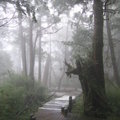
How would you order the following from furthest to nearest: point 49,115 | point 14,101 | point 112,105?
point 49,115
point 112,105
point 14,101

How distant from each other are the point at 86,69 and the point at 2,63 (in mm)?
23789

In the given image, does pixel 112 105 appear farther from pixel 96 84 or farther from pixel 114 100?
pixel 96 84

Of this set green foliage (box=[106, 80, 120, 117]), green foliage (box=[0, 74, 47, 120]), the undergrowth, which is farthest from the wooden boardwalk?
green foliage (box=[106, 80, 120, 117])

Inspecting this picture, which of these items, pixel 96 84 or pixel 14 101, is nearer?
pixel 14 101

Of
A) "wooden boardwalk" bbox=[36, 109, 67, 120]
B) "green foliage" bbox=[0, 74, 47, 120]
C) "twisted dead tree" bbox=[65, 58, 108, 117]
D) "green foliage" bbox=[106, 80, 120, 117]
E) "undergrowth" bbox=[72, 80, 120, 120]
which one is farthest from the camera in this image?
"twisted dead tree" bbox=[65, 58, 108, 117]

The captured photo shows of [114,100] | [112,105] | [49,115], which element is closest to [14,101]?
[49,115]

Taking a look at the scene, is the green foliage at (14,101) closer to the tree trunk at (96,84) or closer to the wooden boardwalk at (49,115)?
the wooden boardwalk at (49,115)

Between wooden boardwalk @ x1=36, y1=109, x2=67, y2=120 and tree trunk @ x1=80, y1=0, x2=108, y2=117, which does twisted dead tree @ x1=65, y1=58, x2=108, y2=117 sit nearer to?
tree trunk @ x1=80, y1=0, x2=108, y2=117

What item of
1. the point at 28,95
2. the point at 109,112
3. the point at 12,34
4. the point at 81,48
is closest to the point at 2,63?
the point at 12,34

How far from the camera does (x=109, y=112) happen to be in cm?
995

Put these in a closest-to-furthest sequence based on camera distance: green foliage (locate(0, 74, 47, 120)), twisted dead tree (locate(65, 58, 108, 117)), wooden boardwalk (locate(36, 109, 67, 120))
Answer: green foliage (locate(0, 74, 47, 120))
wooden boardwalk (locate(36, 109, 67, 120))
twisted dead tree (locate(65, 58, 108, 117))

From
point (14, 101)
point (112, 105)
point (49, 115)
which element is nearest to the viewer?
point (14, 101)

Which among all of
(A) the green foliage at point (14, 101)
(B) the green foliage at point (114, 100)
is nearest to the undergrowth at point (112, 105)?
(B) the green foliage at point (114, 100)

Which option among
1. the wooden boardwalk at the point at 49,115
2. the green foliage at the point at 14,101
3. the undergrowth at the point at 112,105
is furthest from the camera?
the wooden boardwalk at the point at 49,115
